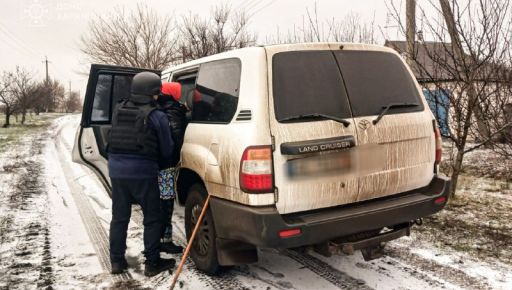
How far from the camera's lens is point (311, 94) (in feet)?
9.37

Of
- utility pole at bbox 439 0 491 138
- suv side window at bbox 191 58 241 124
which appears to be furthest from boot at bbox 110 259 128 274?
utility pole at bbox 439 0 491 138

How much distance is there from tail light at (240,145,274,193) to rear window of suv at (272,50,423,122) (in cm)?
28

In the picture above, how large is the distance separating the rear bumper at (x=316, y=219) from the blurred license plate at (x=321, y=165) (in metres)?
0.28

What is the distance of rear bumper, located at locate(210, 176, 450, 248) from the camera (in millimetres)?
2598

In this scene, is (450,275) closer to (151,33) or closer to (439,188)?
(439,188)

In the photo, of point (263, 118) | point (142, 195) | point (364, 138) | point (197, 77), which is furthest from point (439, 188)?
point (142, 195)

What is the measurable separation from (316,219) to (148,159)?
163 centimetres

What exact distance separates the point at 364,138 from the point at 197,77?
1.67 m

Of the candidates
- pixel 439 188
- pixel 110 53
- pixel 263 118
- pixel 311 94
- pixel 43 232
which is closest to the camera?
pixel 263 118

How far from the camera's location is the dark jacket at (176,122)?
3.66 meters

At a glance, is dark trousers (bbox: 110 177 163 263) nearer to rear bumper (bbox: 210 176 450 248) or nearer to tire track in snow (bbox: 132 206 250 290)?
tire track in snow (bbox: 132 206 250 290)

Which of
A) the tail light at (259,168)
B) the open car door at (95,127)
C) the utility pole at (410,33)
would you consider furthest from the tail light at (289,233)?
the utility pole at (410,33)

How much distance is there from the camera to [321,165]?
2760mm

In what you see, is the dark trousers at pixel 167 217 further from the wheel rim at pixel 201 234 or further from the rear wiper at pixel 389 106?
the rear wiper at pixel 389 106
